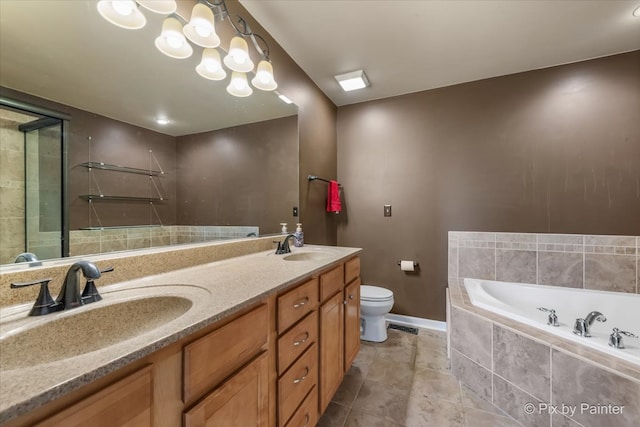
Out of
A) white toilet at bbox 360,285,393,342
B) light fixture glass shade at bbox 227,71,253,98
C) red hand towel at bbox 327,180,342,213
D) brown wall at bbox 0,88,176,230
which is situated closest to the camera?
brown wall at bbox 0,88,176,230

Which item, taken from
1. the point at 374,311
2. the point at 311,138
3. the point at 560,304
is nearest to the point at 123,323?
the point at 374,311

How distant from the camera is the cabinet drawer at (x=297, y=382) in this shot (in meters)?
0.97

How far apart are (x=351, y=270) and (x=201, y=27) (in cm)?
158

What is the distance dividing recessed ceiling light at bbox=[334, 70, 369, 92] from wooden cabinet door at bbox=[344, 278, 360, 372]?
5.81ft

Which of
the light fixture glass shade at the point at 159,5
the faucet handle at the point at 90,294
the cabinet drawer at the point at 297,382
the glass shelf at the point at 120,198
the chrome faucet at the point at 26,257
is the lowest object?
the cabinet drawer at the point at 297,382

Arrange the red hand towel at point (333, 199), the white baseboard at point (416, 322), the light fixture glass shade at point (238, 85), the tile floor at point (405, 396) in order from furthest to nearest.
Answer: the red hand towel at point (333, 199)
the white baseboard at point (416, 322)
the light fixture glass shade at point (238, 85)
the tile floor at point (405, 396)

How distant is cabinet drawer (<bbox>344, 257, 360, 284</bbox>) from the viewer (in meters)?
1.64

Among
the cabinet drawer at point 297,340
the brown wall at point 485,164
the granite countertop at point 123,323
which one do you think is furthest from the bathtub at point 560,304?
the granite countertop at point 123,323

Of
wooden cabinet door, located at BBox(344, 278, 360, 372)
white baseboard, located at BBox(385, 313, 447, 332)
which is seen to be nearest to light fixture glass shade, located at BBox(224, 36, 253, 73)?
wooden cabinet door, located at BBox(344, 278, 360, 372)

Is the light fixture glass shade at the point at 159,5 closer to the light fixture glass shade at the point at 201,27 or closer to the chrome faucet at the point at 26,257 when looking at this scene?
the light fixture glass shade at the point at 201,27

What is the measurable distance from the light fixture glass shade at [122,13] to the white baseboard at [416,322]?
2.91m

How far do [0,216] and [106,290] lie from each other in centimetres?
35

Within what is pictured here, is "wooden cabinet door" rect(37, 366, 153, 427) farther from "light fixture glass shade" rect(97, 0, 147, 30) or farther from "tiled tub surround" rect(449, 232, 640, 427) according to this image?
"tiled tub surround" rect(449, 232, 640, 427)

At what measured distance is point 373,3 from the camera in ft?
5.03
